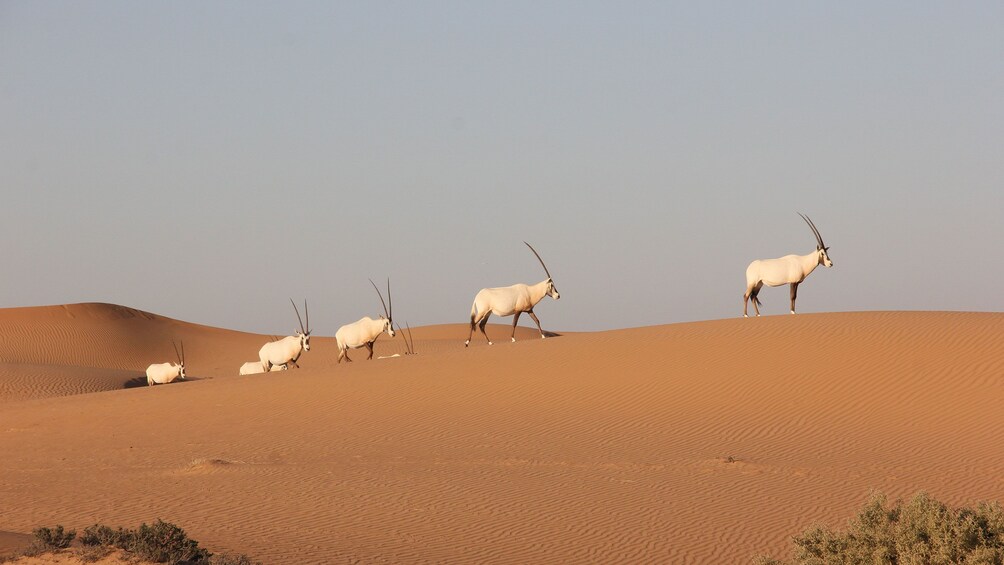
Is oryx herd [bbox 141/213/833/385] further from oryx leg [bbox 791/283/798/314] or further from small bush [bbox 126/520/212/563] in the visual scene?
small bush [bbox 126/520/212/563]

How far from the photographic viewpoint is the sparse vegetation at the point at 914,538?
18.3 feet

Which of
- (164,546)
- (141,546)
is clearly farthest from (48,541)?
(164,546)

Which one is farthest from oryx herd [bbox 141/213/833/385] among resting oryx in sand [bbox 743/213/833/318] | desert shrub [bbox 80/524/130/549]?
desert shrub [bbox 80/524/130/549]

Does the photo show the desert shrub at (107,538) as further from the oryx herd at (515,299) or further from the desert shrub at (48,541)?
the oryx herd at (515,299)

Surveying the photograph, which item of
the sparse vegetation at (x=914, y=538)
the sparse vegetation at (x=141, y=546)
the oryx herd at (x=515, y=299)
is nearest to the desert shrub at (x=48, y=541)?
the sparse vegetation at (x=141, y=546)

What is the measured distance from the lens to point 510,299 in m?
23.0

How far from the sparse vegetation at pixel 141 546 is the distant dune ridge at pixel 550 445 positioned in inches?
21.5

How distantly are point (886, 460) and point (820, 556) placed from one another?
26.2 feet

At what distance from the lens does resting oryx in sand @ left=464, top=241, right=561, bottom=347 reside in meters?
22.9

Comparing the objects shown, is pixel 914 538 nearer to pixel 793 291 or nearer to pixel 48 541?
pixel 48 541

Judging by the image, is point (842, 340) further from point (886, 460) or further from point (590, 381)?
point (886, 460)

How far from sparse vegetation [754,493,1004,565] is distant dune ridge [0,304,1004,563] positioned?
2.71 m

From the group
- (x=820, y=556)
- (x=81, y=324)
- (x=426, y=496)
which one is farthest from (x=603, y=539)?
(x=81, y=324)

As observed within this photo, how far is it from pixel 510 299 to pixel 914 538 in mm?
17479
